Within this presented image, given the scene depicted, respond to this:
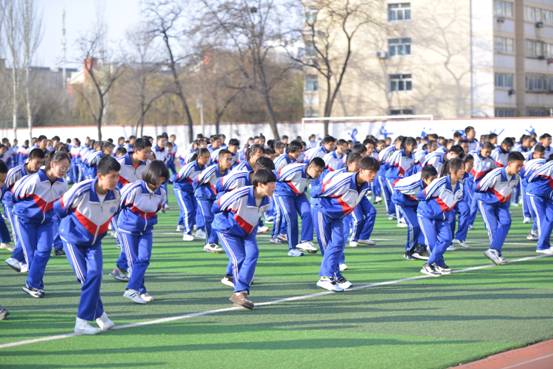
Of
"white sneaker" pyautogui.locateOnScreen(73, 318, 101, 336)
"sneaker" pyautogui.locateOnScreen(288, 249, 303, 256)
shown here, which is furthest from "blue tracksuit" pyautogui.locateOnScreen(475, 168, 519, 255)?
"white sneaker" pyautogui.locateOnScreen(73, 318, 101, 336)

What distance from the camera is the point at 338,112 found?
58719 mm

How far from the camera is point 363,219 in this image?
1644 cm

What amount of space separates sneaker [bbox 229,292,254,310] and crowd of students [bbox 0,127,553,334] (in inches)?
0.6

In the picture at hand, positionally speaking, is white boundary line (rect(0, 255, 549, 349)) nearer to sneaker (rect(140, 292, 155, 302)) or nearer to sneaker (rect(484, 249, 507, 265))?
sneaker (rect(484, 249, 507, 265))

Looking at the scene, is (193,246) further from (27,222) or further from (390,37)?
(390,37)

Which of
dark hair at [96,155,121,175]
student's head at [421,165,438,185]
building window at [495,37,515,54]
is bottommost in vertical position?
student's head at [421,165,438,185]

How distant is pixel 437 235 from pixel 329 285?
2.49 meters

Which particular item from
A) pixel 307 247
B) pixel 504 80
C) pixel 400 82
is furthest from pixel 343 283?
pixel 400 82

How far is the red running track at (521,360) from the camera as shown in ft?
24.7

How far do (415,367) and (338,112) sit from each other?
51.6m

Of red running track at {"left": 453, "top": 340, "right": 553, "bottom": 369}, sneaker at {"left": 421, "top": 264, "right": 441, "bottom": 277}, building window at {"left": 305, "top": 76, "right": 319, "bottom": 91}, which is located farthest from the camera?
building window at {"left": 305, "top": 76, "right": 319, "bottom": 91}

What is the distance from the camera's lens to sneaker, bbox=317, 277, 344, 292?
1147cm

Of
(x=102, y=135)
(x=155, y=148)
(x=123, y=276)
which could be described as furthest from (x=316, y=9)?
(x=123, y=276)

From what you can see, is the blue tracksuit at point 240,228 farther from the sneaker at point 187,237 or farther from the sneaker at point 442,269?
the sneaker at point 187,237
